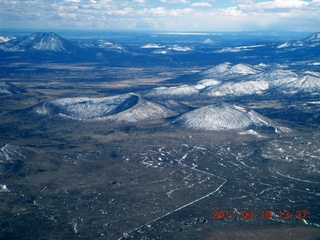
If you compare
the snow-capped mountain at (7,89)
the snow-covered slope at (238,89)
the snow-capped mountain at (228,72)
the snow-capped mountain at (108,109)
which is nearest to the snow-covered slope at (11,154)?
the snow-capped mountain at (108,109)

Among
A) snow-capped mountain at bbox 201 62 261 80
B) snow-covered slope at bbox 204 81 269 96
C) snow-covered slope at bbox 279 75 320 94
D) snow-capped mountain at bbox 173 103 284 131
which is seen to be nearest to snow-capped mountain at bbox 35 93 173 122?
snow-capped mountain at bbox 173 103 284 131

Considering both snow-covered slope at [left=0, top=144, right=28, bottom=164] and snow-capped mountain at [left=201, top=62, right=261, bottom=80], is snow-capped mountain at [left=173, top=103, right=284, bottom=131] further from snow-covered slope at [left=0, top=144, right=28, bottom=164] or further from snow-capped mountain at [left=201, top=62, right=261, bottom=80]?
snow-capped mountain at [left=201, top=62, right=261, bottom=80]

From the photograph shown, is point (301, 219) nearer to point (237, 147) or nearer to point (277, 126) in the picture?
point (237, 147)

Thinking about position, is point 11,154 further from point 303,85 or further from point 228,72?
point 228,72

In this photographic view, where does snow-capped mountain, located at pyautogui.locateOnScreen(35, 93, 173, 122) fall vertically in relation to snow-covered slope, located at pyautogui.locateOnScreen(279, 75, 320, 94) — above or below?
below

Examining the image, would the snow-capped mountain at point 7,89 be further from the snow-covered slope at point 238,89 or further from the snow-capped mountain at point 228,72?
the snow-capped mountain at point 228,72
